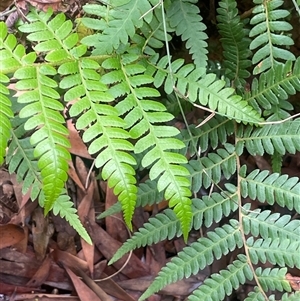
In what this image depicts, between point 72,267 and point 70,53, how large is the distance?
3.06 ft

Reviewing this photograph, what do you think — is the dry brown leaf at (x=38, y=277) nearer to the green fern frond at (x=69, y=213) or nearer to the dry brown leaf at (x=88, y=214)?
the dry brown leaf at (x=88, y=214)

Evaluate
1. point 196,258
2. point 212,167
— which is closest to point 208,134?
point 212,167

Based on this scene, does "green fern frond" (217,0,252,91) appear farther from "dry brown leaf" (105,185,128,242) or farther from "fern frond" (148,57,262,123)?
"dry brown leaf" (105,185,128,242)

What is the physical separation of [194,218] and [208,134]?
0.24 meters

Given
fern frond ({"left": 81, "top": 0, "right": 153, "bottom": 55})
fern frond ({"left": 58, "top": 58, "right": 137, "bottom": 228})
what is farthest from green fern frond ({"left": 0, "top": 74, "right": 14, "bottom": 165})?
fern frond ({"left": 81, "top": 0, "right": 153, "bottom": 55})

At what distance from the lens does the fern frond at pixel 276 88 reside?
1242mm

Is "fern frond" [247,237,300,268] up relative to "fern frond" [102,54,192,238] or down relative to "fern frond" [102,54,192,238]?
down

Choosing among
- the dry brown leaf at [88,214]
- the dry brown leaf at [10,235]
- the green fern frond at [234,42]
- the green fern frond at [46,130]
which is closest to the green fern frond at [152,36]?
the green fern frond at [234,42]

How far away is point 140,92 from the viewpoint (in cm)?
117

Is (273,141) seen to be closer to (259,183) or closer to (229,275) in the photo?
(259,183)

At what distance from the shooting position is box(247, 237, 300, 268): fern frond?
1.25m

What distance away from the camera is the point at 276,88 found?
4.19ft

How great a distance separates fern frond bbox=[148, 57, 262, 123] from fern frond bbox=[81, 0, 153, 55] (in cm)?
15

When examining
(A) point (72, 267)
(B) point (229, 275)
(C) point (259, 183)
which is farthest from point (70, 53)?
(A) point (72, 267)
